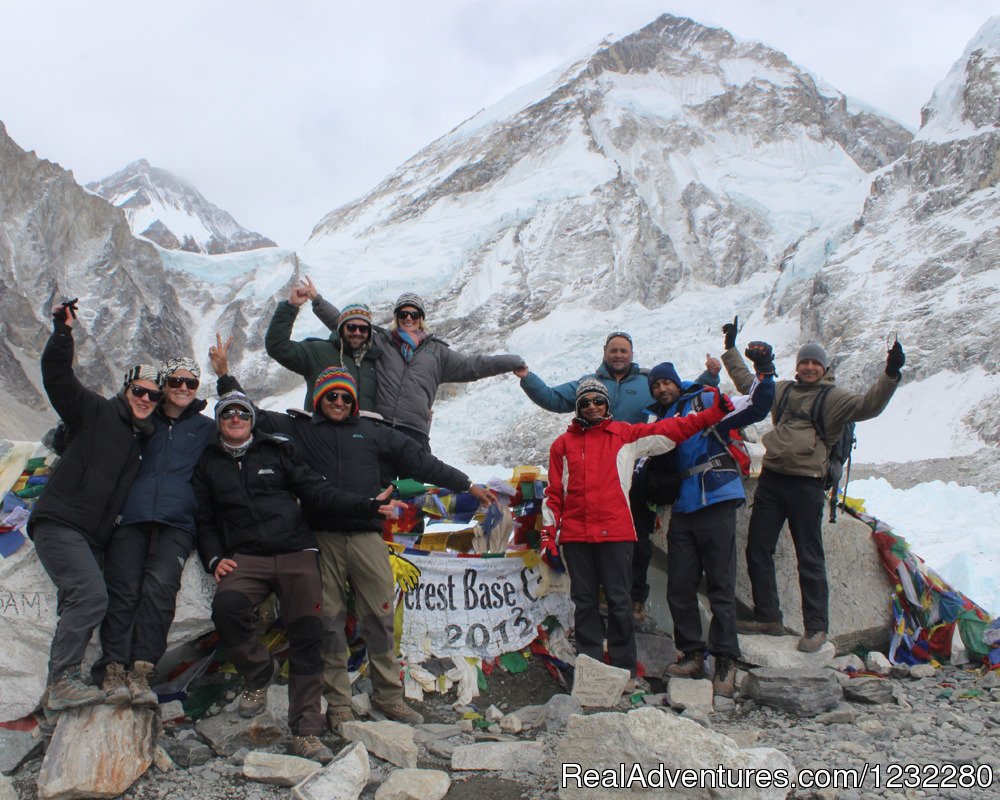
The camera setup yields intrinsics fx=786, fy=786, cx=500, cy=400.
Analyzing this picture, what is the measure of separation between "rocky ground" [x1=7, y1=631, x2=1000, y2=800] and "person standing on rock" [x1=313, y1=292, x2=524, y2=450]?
5.75ft

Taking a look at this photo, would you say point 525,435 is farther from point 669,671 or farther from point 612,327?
point 669,671

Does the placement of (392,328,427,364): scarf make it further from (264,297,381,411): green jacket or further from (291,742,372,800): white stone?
(291,742,372,800): white stone

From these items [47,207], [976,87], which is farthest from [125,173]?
[976,87]

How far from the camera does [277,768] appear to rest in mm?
3592

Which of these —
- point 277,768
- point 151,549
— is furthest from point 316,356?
point 277,768

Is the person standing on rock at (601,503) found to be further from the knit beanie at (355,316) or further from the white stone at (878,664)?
the white stone at (878,664)

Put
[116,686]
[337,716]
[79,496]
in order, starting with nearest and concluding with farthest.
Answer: [116,686] → [79,496] → [337,716]

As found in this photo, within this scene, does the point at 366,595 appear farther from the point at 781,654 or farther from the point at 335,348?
the point at 781,654

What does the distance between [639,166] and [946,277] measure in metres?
39.2

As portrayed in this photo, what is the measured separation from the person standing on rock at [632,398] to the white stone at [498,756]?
153cm

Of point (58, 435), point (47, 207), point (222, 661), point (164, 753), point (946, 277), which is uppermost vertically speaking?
point (47, 207)

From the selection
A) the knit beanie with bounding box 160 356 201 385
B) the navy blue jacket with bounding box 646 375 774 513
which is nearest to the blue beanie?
the navy blue jacket with bounding box 646 375 774 513

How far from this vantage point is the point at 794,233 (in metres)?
76.7

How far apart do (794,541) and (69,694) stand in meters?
4.25
